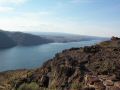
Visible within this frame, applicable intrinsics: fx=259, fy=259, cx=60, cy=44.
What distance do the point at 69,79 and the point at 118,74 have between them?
6.46 m

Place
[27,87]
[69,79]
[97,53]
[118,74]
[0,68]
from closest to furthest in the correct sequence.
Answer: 1. [118,74]
2. [69,79]
3. [27,87]
4. [97,53]
5. [0,68]

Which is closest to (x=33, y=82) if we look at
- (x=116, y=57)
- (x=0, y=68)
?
(x=116, y=57)

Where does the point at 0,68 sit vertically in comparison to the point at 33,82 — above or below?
below

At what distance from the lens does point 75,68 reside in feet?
110

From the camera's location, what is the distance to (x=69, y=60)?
123ft

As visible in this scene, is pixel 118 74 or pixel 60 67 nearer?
pixel 118 74

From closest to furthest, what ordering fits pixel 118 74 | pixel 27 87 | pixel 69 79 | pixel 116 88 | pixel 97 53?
pixel 116 88
pixel 118 74
pixel 69 79
pixel 27 87
pixel 97 53

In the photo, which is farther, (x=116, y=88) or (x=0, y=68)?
(x=0, y=68)

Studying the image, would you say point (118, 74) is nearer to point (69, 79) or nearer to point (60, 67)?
point (69, 79)

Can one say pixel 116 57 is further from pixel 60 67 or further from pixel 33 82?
pixel 33 82

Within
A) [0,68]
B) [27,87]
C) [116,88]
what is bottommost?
[0,68]

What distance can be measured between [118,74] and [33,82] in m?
14.0

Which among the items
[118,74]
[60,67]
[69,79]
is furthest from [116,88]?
[60,67]

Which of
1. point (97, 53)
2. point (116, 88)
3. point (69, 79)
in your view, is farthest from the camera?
point (97, 53)
